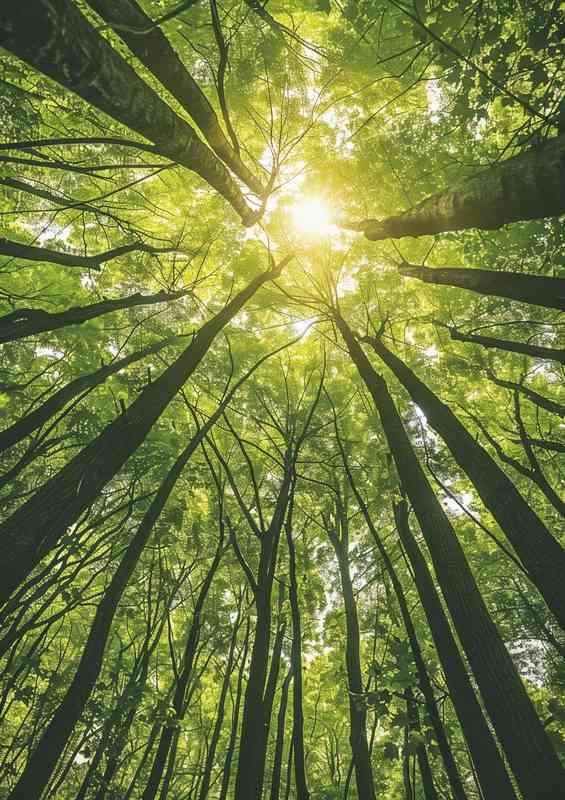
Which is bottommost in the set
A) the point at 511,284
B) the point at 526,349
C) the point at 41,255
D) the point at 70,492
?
the point at 70,492

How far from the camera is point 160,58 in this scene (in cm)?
230

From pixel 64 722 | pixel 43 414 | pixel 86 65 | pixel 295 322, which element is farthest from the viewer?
pixel 295 322

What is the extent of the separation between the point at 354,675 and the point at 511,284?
288 inches

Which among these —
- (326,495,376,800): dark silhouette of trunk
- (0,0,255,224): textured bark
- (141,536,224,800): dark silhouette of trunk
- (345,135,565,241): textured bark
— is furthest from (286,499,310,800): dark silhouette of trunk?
(0,0,255,224): textured bark

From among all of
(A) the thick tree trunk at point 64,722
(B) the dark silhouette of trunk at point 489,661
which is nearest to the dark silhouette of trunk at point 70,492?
(A) the thick tree trunk at point 64,722

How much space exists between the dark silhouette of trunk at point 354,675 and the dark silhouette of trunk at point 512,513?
2.58 meters

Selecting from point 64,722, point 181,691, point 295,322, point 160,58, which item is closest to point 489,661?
point 64,722

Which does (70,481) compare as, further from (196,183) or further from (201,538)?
(201,538)

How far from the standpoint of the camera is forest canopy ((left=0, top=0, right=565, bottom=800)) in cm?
254

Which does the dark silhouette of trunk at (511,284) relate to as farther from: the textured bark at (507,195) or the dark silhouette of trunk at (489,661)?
the dark silhouette of trunk at (489,661)

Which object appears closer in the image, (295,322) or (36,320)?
(36,320)

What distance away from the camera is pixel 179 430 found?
7.68m

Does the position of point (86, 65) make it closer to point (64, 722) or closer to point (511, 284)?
point (511, 284)

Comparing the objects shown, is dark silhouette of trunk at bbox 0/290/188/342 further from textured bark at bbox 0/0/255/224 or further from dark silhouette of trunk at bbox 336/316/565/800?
dark silhouette of trunk at bbox 336/316/565/800
